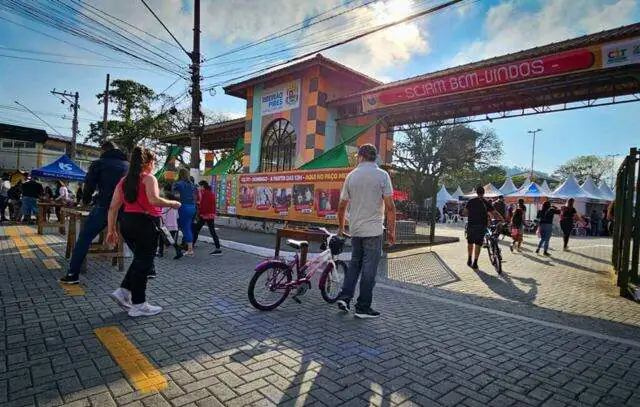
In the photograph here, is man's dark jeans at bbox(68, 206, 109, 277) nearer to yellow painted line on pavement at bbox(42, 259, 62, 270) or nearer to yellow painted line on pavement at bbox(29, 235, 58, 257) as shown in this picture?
yellow painted line on pavement at bbox(42, 259, 62, 270)

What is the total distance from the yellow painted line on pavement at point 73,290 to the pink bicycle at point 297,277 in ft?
6.98

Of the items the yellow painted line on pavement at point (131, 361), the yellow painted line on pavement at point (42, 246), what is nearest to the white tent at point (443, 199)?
the yellow painted line on pavement at point (42, 246)

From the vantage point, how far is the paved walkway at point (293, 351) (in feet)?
8.30

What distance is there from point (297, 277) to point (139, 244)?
1929mm

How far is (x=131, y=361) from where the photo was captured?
9.38 feet

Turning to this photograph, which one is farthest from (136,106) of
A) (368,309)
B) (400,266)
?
(368,309)

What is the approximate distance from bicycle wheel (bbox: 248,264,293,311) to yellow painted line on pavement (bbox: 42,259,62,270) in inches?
146

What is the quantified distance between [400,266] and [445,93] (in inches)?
274

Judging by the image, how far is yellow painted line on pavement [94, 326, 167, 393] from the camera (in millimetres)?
2547

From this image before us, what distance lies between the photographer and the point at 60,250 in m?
7.58

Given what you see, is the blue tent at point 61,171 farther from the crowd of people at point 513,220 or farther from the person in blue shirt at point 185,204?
the crowd of people at point 513,220

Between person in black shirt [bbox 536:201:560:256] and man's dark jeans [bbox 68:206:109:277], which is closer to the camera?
man's dark jeans [bbox 68:206:109:277]

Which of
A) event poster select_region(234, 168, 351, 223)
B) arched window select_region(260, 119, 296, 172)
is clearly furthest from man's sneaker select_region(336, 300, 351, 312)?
arched window select_region(260, 119, 296, 172)

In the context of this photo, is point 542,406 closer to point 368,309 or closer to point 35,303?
point 368,309
